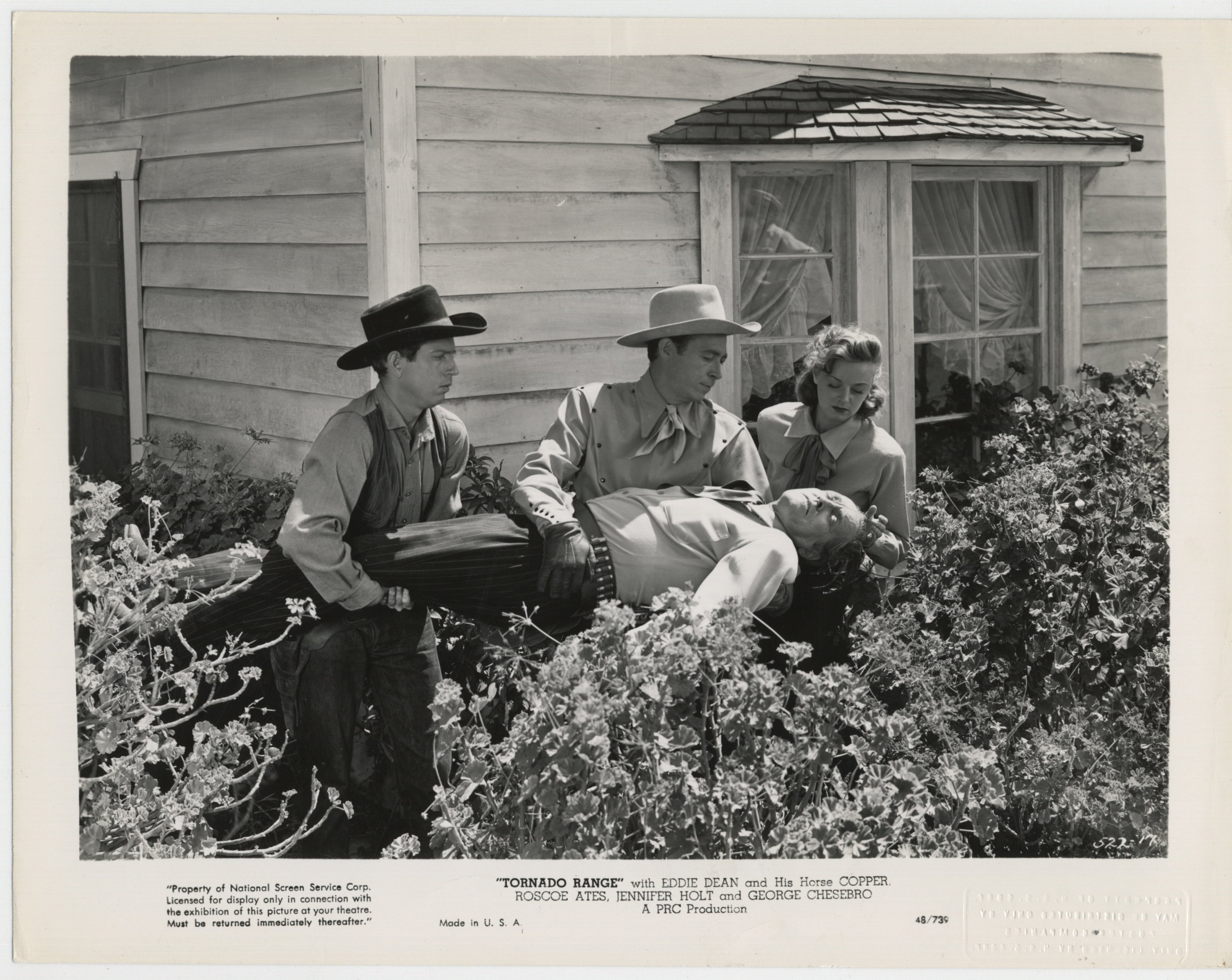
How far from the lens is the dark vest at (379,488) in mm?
3553

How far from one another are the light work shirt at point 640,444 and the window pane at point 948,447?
2064 mm

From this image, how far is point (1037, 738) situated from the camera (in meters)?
3.41

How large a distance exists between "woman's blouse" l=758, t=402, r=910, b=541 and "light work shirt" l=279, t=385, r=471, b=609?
121 centimetres

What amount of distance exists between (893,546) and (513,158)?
6.43 feet

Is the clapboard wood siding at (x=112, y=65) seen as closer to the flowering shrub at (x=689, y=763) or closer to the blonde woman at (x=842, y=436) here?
the flowering shrub at (x=689, y=763)

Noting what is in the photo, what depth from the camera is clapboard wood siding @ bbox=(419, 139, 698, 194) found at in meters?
4.48

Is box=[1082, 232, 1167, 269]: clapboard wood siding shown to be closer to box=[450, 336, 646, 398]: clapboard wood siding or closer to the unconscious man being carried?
box=[450, 336, 646, 398]: clapboard wood siding

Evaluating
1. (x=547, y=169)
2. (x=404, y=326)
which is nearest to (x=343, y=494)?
(x=404, y=326)

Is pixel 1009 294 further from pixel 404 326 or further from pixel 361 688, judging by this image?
pixel 361 688

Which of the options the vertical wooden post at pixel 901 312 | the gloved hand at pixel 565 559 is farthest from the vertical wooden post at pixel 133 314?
the vertical wooden post at pixel 901 312

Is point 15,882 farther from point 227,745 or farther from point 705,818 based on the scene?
point 705,818

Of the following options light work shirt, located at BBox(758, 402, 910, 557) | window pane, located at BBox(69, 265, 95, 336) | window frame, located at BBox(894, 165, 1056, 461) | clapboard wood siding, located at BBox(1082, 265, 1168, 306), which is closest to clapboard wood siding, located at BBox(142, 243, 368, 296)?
window pane, located at BBox(69, 265, 95, 336)

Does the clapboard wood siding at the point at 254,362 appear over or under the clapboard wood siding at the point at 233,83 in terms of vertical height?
under

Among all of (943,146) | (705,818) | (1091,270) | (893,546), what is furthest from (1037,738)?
(1091,270)
